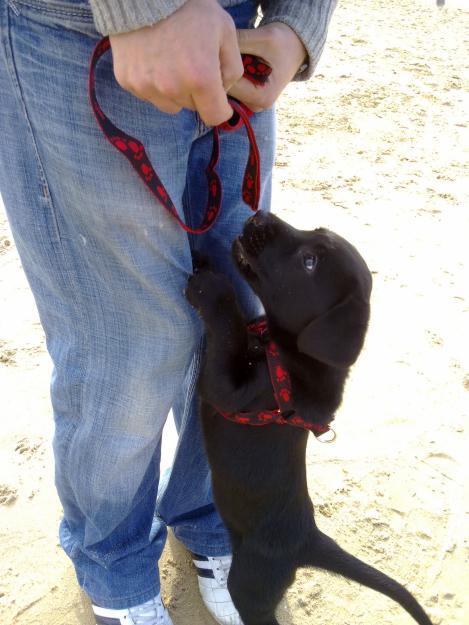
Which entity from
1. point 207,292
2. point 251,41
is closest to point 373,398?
point 207,292

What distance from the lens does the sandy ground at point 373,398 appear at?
2.10m

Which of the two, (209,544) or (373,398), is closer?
(209,544)

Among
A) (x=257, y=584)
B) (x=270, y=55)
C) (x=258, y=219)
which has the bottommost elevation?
(x=257, y=584)

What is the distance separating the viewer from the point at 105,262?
137 cm

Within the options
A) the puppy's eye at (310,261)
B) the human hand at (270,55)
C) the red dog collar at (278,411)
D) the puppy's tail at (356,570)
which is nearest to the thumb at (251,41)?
the human hand at (270,55)

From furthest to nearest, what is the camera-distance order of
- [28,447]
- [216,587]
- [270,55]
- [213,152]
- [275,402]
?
1. [28,447]
2. [216,587]
3. [275,402]
4. [213,152]
5. [270,55]

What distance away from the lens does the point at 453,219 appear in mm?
4031

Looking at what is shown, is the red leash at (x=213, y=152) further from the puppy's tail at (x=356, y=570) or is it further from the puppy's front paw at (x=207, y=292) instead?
the puppy's tail at (x=356, y=570)

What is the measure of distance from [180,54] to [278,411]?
989 millimetres

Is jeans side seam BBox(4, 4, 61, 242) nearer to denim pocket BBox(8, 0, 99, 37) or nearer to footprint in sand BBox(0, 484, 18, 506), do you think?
denim pocket BBox(8, 0, 99, 37)

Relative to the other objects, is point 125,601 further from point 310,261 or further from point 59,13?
point 59,13

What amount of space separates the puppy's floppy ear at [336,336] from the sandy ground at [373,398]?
0.90 metres

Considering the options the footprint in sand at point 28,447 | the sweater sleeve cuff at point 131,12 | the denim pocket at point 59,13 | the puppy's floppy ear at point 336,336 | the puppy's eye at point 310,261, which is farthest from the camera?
the footprint in sand at point 28,447

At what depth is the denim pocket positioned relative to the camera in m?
1.11
